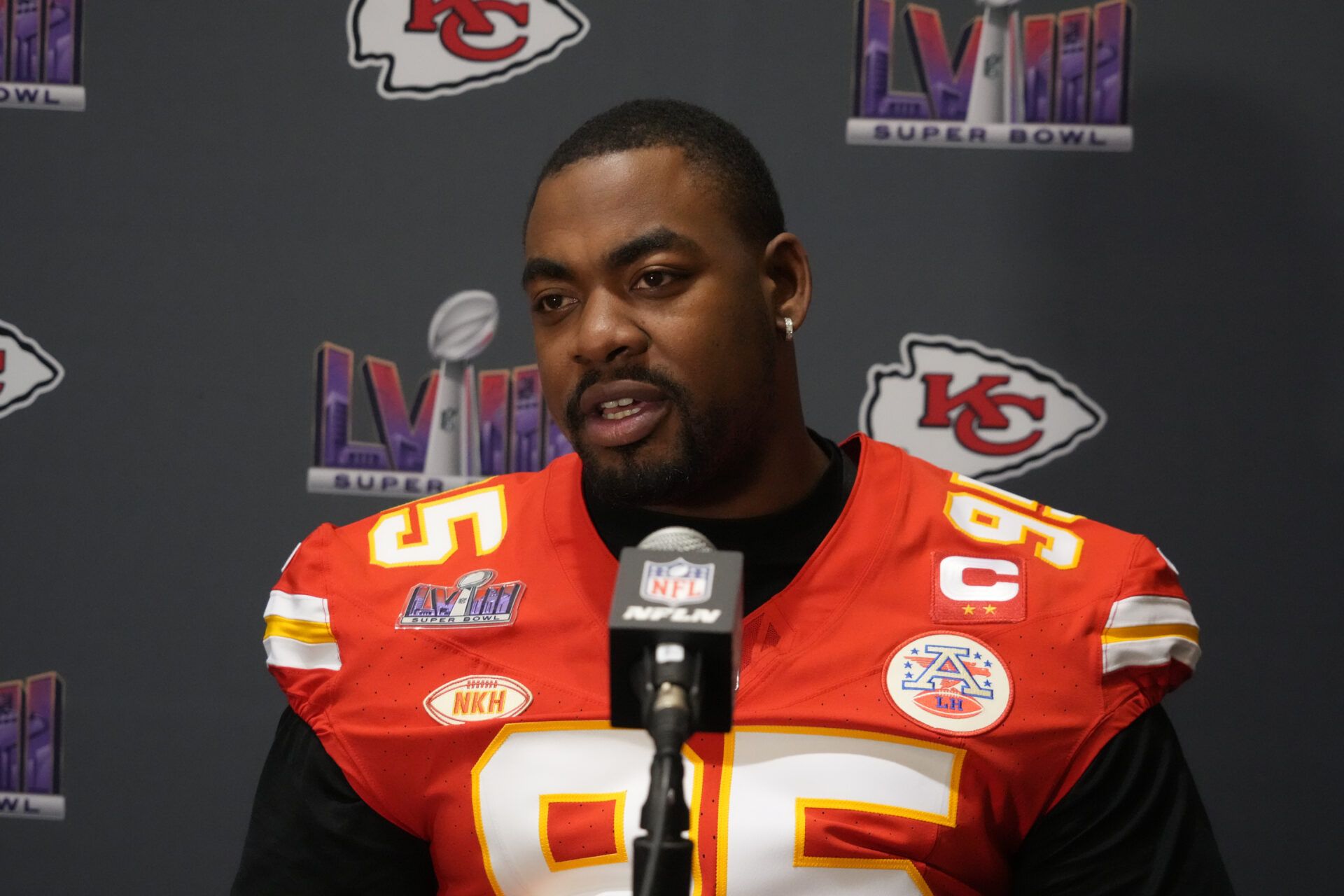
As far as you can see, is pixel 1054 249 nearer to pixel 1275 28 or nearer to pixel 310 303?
pixel 1275 28

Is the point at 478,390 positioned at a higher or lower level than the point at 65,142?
lower

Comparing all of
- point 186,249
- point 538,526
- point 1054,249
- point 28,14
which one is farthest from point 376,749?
point 28,14

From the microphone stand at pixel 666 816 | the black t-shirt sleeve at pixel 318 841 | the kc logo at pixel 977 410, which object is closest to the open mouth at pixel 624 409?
the black t-shirt sleeve at pixel 318 841

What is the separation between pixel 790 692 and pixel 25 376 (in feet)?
3.90

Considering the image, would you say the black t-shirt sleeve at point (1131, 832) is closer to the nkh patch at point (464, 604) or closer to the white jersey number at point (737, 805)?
the white jersey number at point (737, 805)

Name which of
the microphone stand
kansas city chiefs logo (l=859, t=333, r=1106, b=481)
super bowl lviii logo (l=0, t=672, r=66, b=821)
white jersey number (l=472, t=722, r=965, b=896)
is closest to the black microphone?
the microphone stand

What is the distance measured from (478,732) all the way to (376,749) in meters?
0.09

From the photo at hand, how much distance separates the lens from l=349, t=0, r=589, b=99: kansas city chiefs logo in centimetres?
174

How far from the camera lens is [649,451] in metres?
1.17

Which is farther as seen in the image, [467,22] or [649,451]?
[467,22]

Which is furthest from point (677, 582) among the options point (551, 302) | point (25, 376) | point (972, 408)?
point (25, 376)

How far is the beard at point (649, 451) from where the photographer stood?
3.82 ft

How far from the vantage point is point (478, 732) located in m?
1.16

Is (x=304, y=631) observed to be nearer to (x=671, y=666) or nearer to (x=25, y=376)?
(x=671, y=666)
